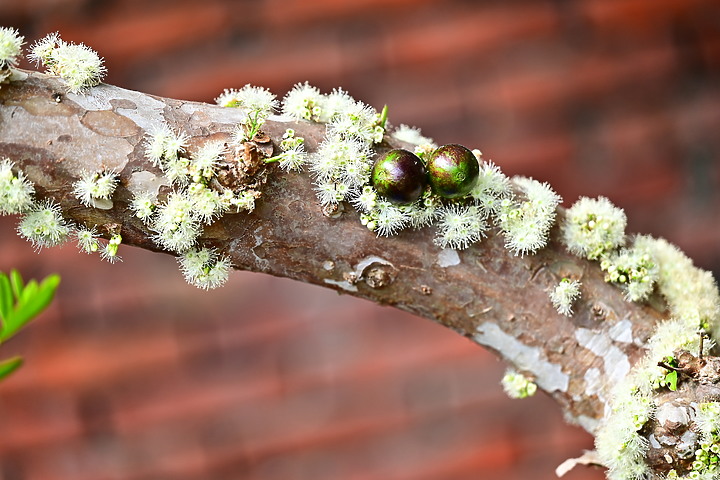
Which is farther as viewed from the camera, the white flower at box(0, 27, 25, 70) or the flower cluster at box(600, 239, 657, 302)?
the flower cluster at box(600, 239, 657, 302)

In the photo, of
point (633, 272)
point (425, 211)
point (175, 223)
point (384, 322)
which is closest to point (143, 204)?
point (175, 223)

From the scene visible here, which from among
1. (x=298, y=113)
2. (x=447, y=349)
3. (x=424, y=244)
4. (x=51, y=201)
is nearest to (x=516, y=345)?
(x=424, y=244)

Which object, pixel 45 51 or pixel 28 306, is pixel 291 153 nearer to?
pixel 45 51

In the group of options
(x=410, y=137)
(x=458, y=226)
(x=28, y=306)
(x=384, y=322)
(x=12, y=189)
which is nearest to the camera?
(x=28, y=306)

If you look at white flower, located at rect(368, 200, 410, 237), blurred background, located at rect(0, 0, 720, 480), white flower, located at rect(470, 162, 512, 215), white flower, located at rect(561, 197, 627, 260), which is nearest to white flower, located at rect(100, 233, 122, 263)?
white flower, located at rect(368, 200, 410, 237)

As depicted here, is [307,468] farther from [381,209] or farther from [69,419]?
[381,209]

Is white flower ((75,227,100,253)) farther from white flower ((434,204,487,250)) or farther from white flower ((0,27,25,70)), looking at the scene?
white flower ((434,204,487,250))
